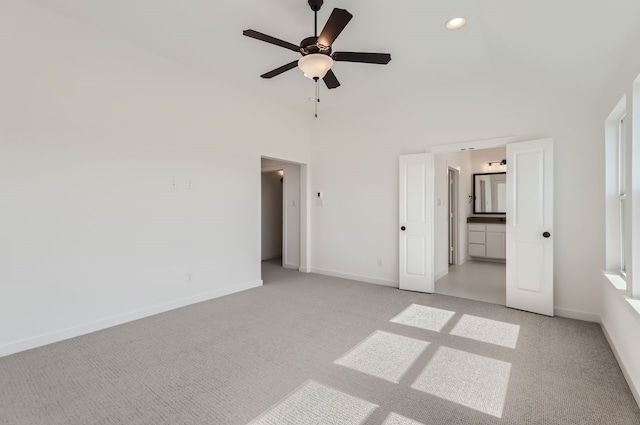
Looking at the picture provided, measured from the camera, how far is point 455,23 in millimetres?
2973

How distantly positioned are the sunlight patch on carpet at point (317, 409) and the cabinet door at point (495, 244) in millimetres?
5978

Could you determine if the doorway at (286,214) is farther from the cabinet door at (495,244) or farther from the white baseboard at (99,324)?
the cabinet door at (495,244)

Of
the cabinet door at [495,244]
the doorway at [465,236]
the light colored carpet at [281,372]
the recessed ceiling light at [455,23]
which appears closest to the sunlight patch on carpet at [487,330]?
the light colored carpet at [281,372]

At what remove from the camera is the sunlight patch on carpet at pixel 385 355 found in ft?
7.75

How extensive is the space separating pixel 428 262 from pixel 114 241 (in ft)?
13.5

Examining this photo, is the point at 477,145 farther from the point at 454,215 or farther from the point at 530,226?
the point at 454,215

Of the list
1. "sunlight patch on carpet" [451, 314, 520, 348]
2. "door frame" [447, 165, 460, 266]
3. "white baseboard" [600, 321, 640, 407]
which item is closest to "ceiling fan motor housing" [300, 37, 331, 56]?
"sunlight patch on carpet" [451, 314, 520, 348]

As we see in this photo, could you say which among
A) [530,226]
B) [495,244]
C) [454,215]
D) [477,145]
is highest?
[477,145]

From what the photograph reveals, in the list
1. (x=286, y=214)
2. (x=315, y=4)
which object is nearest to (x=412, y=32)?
(x=315, y=4)

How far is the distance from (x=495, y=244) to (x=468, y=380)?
537cm

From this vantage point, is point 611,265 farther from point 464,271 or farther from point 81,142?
point 81,142

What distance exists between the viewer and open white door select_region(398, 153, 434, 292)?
4.52 m

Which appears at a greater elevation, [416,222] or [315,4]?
[315,4]

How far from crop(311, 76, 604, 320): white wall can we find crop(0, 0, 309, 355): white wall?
178 centimetres
